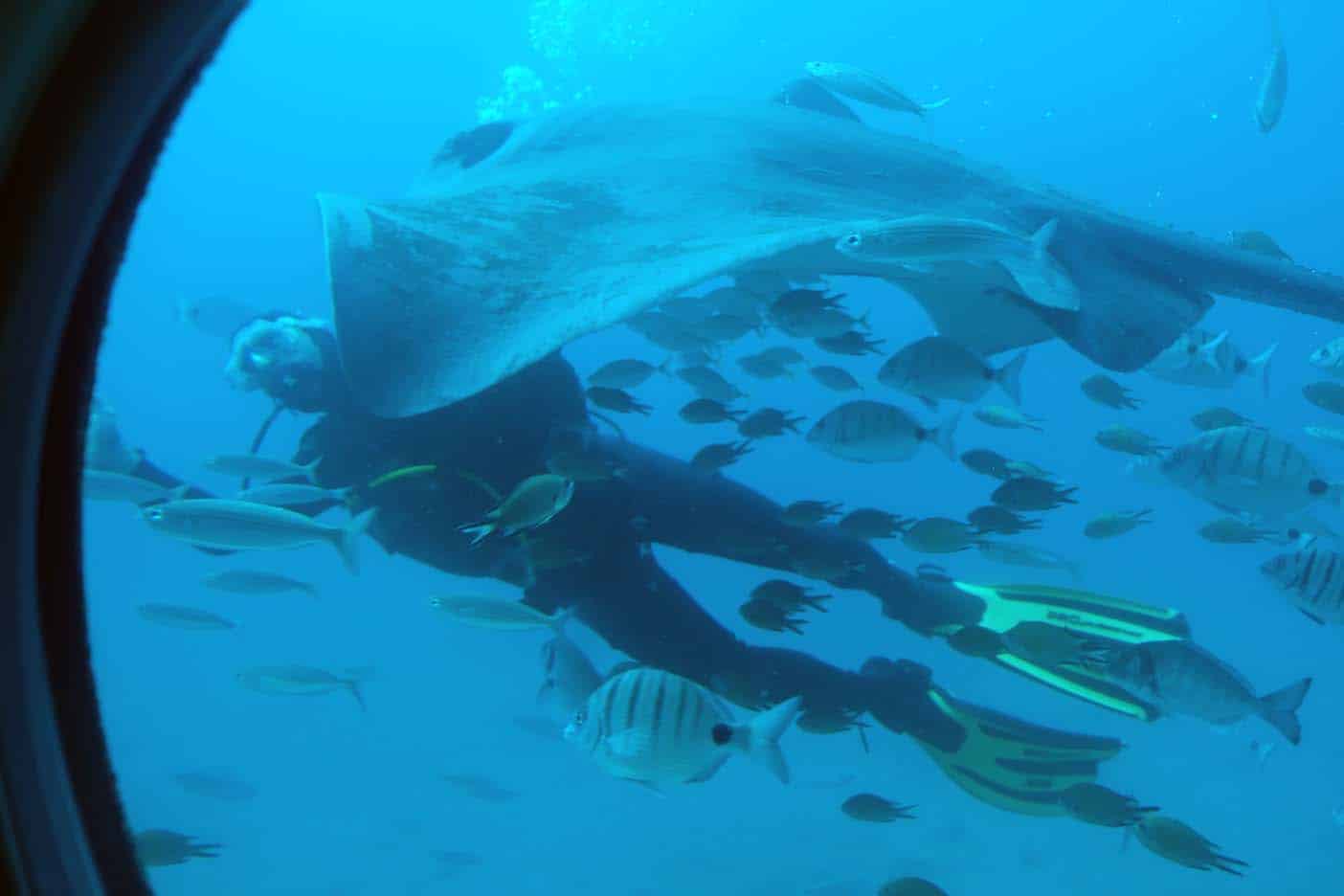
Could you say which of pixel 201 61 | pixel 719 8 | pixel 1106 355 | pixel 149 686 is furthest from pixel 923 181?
pixel 719 8

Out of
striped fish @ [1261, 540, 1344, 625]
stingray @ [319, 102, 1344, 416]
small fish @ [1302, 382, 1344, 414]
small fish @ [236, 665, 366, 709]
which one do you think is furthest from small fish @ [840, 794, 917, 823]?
small fish @ [1302, 382, 1344, 414]

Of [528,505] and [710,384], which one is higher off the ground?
[710,384]

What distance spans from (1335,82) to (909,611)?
47261 millimetres

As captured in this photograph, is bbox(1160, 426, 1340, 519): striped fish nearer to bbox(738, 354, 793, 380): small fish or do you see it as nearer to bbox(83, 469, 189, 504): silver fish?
bbox(738, 354, 793, 380): small fish

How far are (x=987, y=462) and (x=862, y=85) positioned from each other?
2721 millimetres

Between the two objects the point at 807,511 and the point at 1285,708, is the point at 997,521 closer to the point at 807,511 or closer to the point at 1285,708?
the point at 807,511

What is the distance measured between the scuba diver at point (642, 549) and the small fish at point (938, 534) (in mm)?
327

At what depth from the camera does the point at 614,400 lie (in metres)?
4.78

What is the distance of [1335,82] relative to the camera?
128ft

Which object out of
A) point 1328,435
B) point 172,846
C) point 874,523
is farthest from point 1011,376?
point 172,846

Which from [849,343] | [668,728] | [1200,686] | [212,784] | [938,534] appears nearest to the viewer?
[668,728]

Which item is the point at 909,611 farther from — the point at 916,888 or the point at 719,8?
the point at 719,8

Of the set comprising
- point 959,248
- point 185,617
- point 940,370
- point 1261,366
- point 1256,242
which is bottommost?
point 185,617

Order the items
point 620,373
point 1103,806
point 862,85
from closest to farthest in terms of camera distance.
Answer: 1. point 1103,806
2. point 620,373
3. point 862,85
